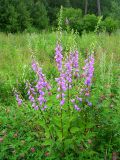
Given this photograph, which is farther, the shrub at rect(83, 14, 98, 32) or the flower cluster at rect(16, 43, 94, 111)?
the shrub at rect(83, 14, 98, 32)

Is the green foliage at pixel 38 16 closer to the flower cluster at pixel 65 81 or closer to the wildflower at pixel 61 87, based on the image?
the flower cluster at pixel 65 81

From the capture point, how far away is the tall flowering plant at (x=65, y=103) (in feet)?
10.9

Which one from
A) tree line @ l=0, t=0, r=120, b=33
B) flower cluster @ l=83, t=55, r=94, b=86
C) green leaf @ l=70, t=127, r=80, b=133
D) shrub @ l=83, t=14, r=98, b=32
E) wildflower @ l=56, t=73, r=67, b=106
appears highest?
tree line @ l=0, t=0, r=120, b=33

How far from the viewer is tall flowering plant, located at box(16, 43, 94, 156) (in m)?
3.31

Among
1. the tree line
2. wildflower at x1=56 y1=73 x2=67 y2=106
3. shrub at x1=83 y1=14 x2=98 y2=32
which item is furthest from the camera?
the tree line

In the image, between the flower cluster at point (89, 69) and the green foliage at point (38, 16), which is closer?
the flower cluster at point (89, 69)

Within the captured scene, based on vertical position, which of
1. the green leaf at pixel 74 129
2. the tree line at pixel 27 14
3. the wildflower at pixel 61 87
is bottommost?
the green leaf at pixel 74 129

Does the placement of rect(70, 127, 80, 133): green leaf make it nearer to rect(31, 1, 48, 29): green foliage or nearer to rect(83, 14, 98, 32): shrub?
rect(83, 14, 98, 32): shrub

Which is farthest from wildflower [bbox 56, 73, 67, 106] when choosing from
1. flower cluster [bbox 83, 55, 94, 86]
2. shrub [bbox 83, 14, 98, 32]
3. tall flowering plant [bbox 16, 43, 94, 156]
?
shrub [bbox 83, 14, 98, 32]

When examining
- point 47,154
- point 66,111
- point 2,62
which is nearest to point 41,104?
point 66,111

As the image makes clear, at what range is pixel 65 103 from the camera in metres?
3.49

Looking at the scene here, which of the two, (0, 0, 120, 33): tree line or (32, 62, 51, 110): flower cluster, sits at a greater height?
(0, 0, 120, 33): tree line

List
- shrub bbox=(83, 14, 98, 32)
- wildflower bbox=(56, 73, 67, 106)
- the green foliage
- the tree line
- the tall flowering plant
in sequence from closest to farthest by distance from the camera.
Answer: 1. wildflower bbox=(56, 73, 67, 106)
2. the tall flowering plant
3. shrub bbox=(83, 14, 98, 32)
4. the tree line
5. the green foliage

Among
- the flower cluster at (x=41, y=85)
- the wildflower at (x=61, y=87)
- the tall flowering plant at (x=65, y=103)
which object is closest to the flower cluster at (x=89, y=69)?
the tall flowering plant at (x=65, y=103)
